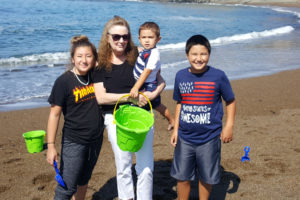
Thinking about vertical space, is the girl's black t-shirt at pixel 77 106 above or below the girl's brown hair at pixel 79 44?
below

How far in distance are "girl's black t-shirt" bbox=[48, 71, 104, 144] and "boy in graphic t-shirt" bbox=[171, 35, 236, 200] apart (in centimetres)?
86

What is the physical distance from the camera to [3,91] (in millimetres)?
8711

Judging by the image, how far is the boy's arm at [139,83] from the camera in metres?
3.08

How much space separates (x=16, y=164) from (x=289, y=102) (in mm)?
5741

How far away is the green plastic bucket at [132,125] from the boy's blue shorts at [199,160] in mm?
452

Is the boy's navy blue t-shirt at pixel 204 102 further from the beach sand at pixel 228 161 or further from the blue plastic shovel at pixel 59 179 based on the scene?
the blue plastic shovel at pixel 59 179

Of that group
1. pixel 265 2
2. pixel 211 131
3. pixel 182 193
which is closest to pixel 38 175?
pixel 182 193

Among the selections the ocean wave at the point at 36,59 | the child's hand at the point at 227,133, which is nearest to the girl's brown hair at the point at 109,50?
the child's hand at the point at 227,133

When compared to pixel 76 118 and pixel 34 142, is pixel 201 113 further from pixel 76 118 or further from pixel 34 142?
pixel 34 142

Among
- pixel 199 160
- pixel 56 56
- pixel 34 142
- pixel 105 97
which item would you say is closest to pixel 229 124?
pixel 199 160

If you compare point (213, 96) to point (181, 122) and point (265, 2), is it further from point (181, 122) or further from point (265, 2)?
point (265, 2)

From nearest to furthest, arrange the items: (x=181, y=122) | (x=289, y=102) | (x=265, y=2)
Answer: (x=181, y=122), (x=289, y=102), (x=265, y=2)

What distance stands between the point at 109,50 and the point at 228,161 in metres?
2.51

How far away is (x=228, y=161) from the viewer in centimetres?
471
